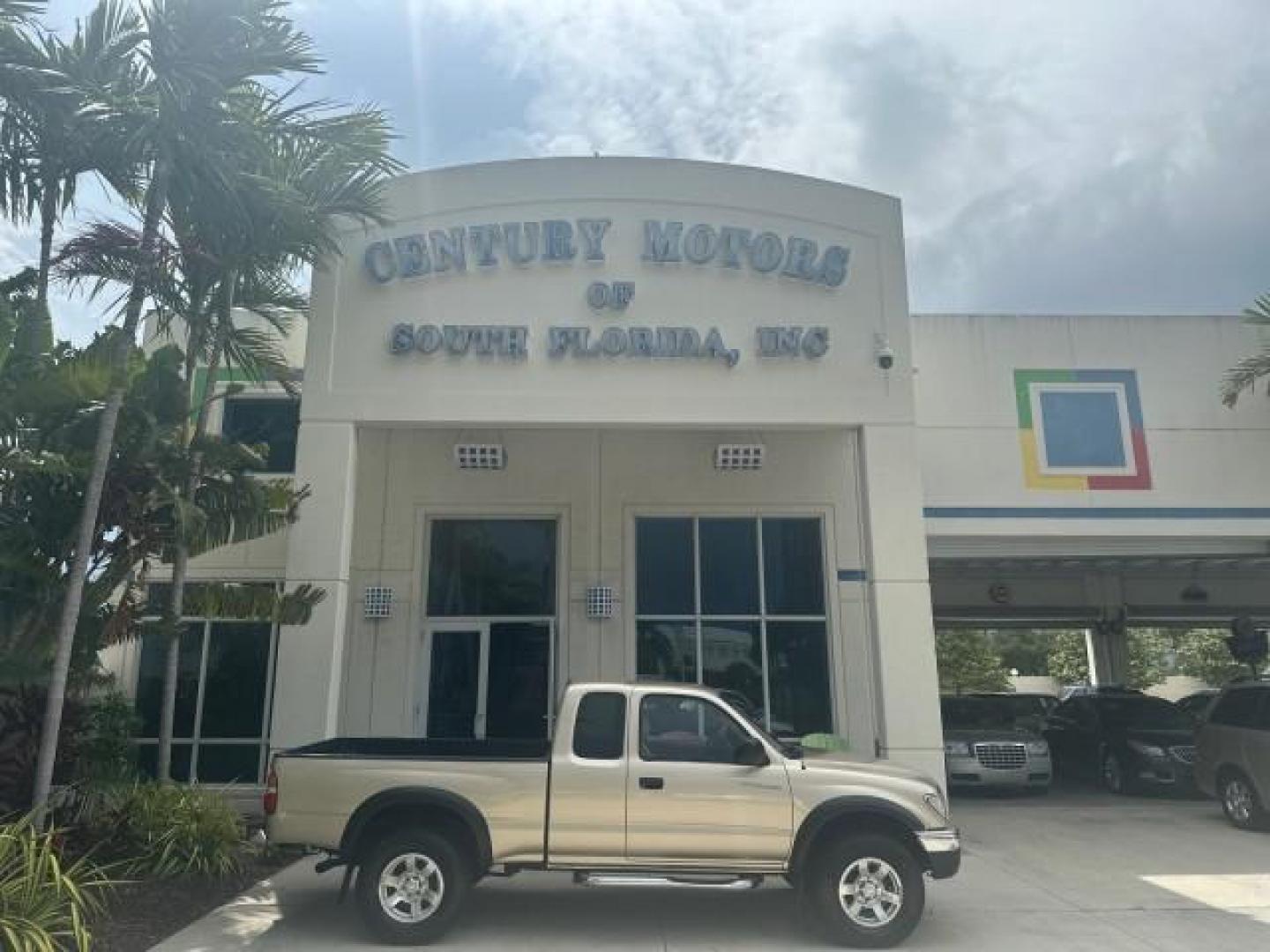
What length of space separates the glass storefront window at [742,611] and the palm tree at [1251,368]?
6.53 metres

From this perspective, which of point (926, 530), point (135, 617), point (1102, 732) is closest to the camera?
point (135, 617)

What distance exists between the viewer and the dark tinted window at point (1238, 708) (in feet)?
40.8

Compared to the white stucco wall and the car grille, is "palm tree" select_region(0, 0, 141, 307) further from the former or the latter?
the car grille

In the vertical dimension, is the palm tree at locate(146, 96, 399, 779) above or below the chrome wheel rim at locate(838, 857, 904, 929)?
above

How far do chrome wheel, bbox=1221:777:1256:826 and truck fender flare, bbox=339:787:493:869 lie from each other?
10.1m

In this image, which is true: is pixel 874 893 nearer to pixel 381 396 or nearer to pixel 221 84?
pixel 381 396

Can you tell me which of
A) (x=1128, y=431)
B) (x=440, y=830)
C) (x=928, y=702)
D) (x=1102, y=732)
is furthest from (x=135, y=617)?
(x=1102, y=732)

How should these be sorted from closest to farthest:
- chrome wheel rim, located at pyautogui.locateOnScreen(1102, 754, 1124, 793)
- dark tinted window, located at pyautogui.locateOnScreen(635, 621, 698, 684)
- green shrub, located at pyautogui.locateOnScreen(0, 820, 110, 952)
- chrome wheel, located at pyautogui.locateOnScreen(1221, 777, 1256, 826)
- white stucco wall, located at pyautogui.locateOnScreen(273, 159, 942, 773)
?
green shrub, located at pyautogui.locateOnScreen(0, 820, 110, 952) < white stucco wall, located at pyautogui.locateOnScreen(273, 159, 942, 773) < chrome wheel, located at pyautogui.locateOnScreen(1221, 777, 1256, 826) < dark tinted window, located at pyautogui.locateOnScreen(635, 621, 698, 684) < chrome wheel rim, located at pyautogui.locateOnScreen(1102, 754, 1124, 793)

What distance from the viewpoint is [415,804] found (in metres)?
7.10

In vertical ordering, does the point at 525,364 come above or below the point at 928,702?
above

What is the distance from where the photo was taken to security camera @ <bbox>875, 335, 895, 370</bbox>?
38.8 feet

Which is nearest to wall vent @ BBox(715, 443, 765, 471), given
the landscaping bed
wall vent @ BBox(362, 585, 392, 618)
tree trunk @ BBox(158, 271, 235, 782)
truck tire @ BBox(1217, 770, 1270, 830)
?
wall vent @ BBox(362, 585, 392, 618)

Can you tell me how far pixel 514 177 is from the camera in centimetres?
1248

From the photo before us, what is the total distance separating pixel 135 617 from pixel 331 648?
81.6 inches
